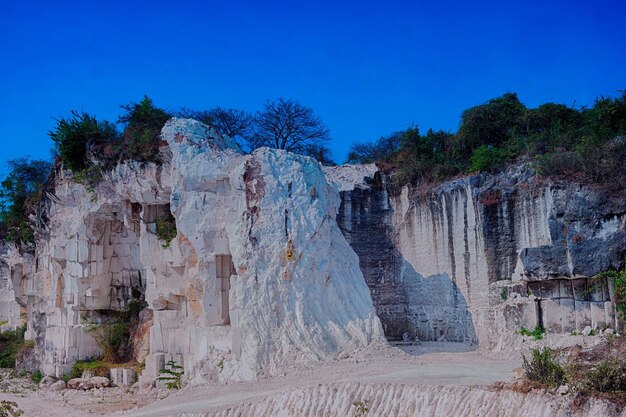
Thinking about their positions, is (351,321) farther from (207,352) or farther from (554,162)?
(554,162)

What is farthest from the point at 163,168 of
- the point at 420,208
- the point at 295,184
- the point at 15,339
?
the point at 15,339

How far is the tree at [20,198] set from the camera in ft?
97.3

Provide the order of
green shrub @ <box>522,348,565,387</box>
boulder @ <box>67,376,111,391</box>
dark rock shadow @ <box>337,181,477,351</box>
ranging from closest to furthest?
green shrub @ <box>522,348,565,387</box> → dark rock shadow @ <box>337,181,477,351</box> → boulder @ <box>67,376,111,391</box>

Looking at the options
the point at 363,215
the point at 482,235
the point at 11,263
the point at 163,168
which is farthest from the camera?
the point at 11,263

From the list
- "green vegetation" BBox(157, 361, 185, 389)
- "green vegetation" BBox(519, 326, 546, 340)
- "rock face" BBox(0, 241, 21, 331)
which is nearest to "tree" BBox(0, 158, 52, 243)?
"rock face" BBox(0, 241, 21, 331)

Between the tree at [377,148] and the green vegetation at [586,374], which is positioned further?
the tree at [377,148]

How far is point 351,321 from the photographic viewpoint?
17.2 meters

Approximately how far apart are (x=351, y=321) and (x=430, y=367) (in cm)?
328

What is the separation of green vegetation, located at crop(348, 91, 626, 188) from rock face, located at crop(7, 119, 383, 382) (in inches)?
169

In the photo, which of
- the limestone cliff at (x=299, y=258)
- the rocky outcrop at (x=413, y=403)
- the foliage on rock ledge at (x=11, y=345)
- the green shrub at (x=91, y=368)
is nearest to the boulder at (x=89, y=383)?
the green shrub at (x=91, y=368)

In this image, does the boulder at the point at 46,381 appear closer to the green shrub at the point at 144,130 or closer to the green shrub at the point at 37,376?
the green shrub at the point at 37,376

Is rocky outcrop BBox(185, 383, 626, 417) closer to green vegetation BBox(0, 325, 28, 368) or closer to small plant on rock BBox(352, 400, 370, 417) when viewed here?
small plant on rock BBox(352, 400, 370, 417)

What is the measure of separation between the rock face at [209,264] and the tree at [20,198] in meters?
4.46

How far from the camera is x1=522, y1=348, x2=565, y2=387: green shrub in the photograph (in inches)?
410
